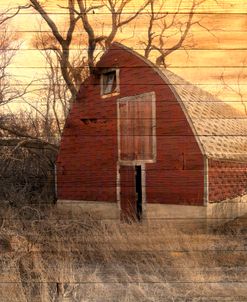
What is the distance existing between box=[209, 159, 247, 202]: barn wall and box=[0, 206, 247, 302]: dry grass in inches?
10.2

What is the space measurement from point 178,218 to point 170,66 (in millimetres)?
1184

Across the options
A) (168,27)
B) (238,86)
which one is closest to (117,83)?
(168,27)

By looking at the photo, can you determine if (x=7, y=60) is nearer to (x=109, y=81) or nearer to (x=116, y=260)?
(x=109, y=81)

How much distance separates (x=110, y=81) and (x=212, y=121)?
0.89 metres

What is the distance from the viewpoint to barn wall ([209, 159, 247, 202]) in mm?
3803

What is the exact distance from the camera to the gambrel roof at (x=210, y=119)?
3598 mm

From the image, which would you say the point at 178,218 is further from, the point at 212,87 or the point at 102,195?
the point at 212,87

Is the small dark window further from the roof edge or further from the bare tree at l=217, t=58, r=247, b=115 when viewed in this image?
the bare tree at l=217, t=58, r=247, b=115

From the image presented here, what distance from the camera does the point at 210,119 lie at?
12.6 feet

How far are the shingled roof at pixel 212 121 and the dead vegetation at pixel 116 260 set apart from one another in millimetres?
586

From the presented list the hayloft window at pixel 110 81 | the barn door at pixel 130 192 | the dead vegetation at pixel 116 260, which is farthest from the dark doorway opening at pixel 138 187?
the hayloft window at pixel 110 81

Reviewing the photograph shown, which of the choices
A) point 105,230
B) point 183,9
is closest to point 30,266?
point 105,230

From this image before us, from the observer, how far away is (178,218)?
12.8 ft

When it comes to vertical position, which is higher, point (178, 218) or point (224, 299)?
point (178, 218)
